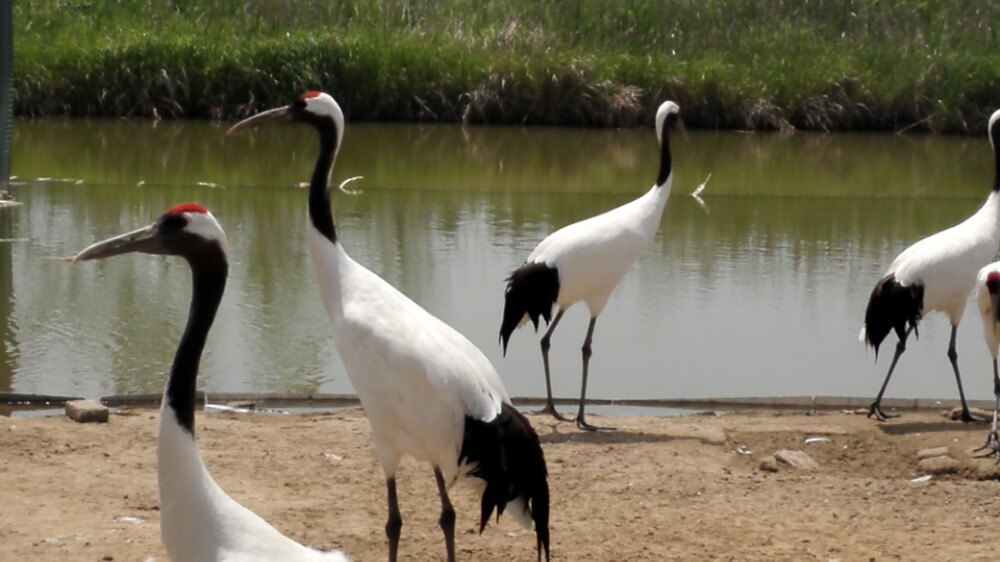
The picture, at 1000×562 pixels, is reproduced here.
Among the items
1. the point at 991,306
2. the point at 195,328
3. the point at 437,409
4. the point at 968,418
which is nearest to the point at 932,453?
the point at 968,418

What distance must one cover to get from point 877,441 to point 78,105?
428 inches

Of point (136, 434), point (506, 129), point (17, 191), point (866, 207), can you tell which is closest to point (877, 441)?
point (136, 434)

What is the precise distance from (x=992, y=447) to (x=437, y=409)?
256 centimetres

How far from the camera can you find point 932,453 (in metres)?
5.98

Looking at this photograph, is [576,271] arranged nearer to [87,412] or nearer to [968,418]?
[968,418]

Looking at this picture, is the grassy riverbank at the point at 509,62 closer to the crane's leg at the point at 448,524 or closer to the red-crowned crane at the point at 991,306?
the red-crowned crane at the point at 991,306

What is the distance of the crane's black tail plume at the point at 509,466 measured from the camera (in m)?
4.48

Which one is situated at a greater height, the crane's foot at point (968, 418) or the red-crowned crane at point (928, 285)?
the red-crowned crane at point (928, 285)

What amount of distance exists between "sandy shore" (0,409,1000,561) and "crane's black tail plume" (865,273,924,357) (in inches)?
27.0

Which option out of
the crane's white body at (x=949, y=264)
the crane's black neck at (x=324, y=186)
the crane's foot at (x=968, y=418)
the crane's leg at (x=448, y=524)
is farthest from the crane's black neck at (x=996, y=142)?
the crane's leg at (x=448, y=524)

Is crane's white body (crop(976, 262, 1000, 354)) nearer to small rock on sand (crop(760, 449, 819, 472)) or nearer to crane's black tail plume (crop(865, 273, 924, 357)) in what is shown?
crane's black tail plume (crop(865, 273, 924, 357))

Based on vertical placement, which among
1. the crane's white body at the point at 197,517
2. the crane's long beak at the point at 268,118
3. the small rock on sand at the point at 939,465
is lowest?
the small rock on sand at the point at 939,465

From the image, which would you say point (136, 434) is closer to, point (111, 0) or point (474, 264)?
point (474, 264)

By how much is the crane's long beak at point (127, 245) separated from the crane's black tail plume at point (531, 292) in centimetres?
331
